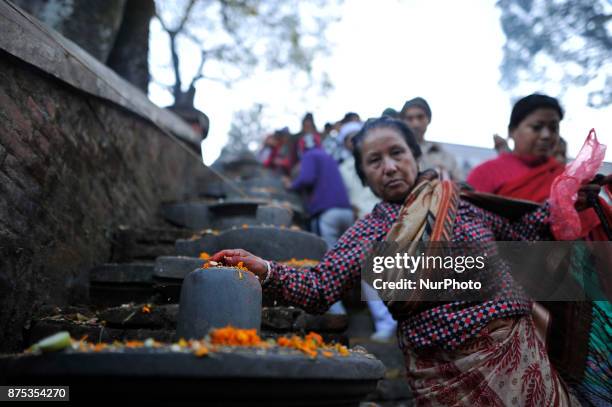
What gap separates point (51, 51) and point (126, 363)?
7.55 feet

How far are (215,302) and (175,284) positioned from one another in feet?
4.05

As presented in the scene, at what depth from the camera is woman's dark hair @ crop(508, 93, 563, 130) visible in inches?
119

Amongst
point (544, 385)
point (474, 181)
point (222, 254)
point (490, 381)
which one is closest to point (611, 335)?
point (544, 385)

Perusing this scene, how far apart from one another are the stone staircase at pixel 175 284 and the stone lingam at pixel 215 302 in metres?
0.46

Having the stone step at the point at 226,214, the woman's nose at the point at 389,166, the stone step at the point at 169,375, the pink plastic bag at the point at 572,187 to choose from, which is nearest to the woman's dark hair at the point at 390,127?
the woman's nose at the point at 389,166

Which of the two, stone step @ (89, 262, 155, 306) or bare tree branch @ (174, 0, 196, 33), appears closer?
stone step @ (89, 262, 155, 306)

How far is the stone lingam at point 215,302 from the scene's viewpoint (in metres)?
1.59

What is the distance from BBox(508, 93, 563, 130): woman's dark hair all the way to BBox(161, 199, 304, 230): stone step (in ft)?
7.05

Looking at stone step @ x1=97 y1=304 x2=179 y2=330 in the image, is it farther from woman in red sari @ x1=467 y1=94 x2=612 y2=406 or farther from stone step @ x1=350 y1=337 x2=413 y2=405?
woman in red sari @ x1=467 y1=94 x2=612 y2=406

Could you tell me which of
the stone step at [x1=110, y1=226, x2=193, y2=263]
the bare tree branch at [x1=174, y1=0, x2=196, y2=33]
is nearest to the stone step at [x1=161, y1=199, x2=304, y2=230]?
the stone step at [x1=110, y1=226, x2=193, y2=263]

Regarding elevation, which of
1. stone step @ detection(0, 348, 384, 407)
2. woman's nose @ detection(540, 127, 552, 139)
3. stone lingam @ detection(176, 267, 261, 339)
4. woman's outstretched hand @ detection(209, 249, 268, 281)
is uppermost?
woman's nose @ detection(540, 127, 552, 139)

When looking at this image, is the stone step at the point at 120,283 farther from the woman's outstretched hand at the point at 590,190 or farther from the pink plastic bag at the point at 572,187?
the woman's outstretched hand at the point at 590,190

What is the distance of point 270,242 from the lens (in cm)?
328

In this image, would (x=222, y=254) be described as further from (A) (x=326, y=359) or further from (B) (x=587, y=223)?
(B) (x=587, y=223)
